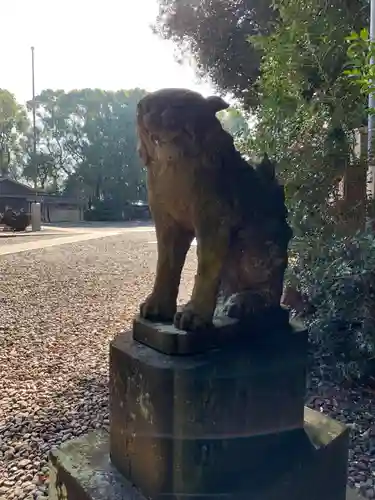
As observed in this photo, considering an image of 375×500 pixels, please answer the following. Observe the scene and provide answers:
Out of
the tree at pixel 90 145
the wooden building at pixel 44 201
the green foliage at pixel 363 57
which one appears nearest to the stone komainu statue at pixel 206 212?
the green foliage at pixel 363 57

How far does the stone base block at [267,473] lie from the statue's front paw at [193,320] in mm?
383

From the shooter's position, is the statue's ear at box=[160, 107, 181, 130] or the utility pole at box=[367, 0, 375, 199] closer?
the statue's ear at box=[160, 107, 181, 130]

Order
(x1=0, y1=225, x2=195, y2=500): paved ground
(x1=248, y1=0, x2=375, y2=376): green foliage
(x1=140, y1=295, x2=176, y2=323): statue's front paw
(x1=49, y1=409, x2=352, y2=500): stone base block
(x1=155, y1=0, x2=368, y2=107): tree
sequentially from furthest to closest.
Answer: (x1=155, y1=0, x2=368, y2=107): tree, (x1=248, y1=0, x2=375, y2=376): green foliage, (x1=0, y1=225, x2=195, y2=500): paved ground, (x1=140, y1=295, x2=176, y2=323): statue's front paw, (x1=49, y1=409, x2=352, y2=500): stone base block

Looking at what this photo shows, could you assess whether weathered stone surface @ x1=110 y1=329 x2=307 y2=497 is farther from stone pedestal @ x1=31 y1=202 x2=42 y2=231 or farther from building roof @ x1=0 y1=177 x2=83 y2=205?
building roof @ x1=0 y1=177 x2=83 y2=205

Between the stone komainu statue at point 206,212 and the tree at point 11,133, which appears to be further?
the tree at point 11,133

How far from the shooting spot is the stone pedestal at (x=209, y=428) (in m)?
1.22

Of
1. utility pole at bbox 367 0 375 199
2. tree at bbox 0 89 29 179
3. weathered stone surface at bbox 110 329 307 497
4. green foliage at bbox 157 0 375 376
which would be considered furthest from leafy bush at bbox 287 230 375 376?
tree at bbox 0 89 29 179

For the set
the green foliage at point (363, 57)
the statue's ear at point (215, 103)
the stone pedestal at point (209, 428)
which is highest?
the green foliage at point (363, 57)

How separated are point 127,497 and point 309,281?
228cm

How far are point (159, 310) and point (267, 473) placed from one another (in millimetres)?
563

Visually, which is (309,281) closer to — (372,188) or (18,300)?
(372,188)

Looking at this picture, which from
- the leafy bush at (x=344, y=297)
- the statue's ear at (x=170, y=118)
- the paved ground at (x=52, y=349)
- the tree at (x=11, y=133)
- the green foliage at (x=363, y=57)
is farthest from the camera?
the tree at (x=11, y=133)

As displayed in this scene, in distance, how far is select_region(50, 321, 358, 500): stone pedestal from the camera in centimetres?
122

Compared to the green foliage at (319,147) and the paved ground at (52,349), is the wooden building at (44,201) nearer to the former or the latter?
the paved ground at (52,349)
